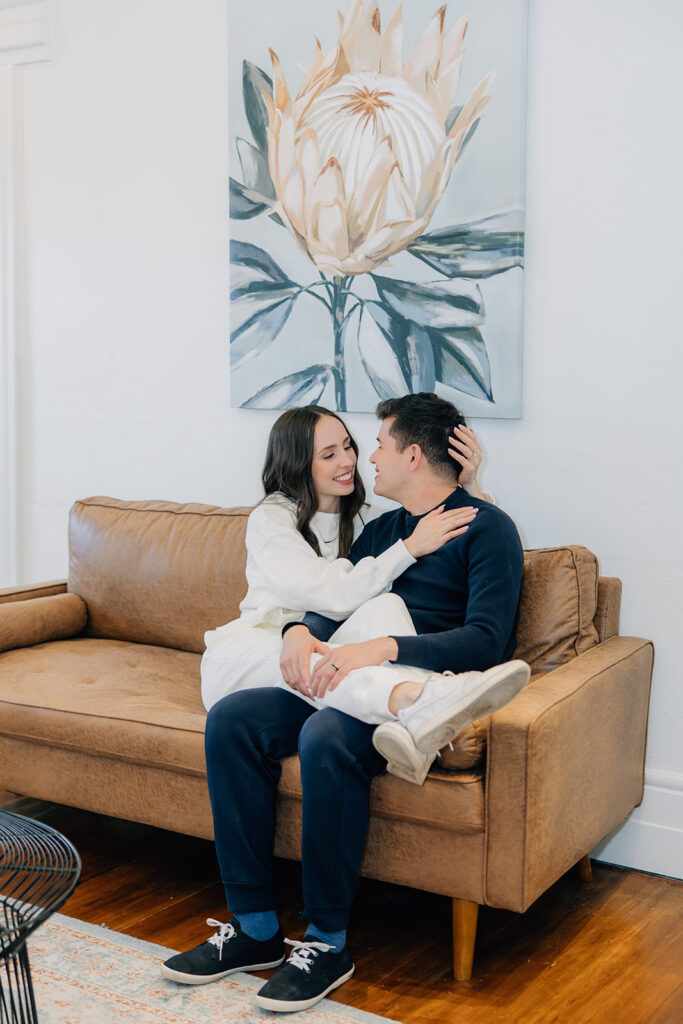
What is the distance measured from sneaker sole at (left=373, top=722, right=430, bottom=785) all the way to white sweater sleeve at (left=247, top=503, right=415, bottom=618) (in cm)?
43

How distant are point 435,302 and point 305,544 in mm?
827

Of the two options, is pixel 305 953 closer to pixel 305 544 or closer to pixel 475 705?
pixel 475 705

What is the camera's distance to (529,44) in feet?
8.73

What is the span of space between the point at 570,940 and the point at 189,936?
0.82m

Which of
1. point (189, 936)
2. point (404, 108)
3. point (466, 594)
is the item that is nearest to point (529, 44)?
point (404, 108)

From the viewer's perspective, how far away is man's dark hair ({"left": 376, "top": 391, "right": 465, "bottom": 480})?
2.36m

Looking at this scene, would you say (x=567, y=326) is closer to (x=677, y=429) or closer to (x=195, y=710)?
(x=677, y=429)

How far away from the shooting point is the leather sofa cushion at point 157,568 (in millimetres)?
2938

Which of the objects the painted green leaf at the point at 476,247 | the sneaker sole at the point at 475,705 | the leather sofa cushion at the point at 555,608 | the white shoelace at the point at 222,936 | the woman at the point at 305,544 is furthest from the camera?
the painted green leaf at the point at 476,247

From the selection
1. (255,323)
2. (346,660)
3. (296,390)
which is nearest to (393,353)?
(296,390)

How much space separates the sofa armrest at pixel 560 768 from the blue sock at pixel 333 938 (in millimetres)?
298

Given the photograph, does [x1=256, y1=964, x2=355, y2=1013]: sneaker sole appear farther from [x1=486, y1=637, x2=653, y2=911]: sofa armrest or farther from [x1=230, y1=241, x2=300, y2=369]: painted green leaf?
[x1=230, y1=241, x2=300, y2=369]: painted green leaf

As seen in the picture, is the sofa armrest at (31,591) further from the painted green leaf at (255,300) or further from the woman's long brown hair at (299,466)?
the woman's long brown hair at (299,466)

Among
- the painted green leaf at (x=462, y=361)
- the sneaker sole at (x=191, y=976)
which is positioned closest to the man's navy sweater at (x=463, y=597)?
the painted green leaf at (x=462, y=361)
